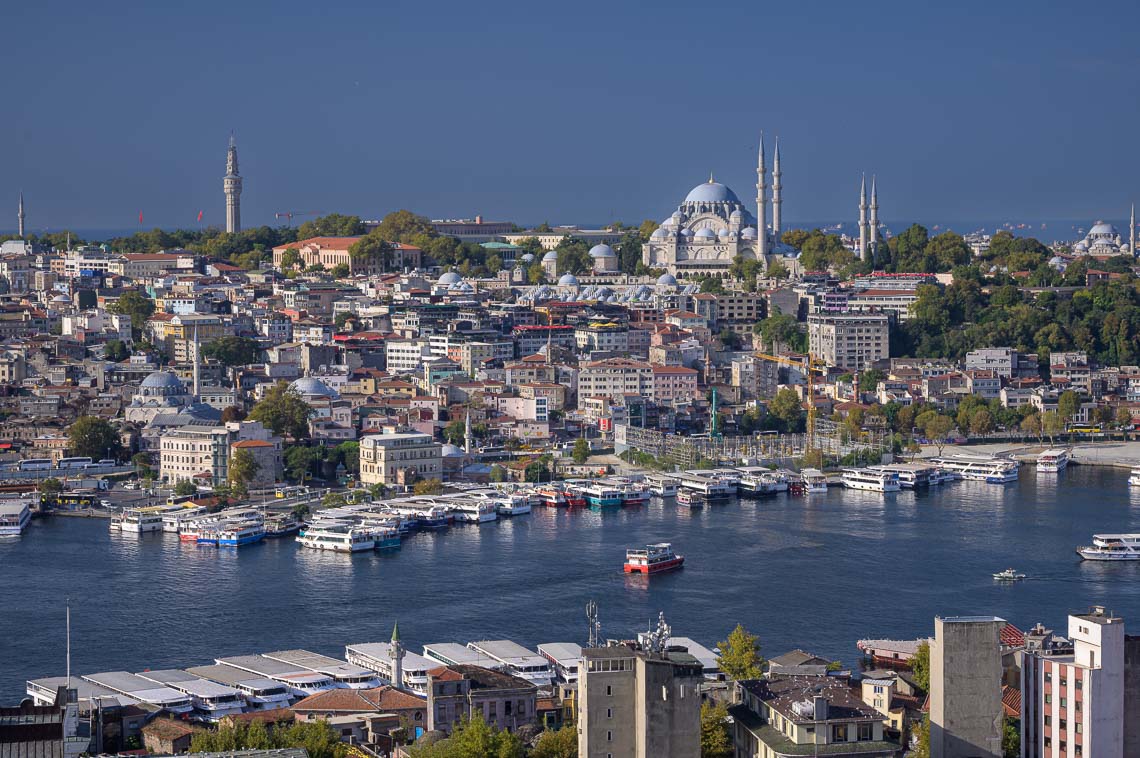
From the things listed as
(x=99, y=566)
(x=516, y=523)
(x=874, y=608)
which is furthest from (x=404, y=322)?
(x=874, y=608)

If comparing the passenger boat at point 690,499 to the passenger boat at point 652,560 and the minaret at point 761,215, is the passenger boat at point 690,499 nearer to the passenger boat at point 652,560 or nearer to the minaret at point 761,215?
the passenger boat at point 652,560

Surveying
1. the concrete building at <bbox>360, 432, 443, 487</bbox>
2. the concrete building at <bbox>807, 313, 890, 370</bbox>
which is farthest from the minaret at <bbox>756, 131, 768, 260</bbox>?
the concrete building at <bbox>360, 432, 443, 487</bbox>

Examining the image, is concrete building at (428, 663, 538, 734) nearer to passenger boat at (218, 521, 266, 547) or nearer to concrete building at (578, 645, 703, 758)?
concrete building at (578, 645, 703, 758)

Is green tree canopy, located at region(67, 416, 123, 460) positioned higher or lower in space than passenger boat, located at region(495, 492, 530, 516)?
higher

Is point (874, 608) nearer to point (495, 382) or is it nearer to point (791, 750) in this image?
point (791, 750)

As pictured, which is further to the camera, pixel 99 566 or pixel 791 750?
pixel 99 566

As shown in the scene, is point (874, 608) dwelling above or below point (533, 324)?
below
